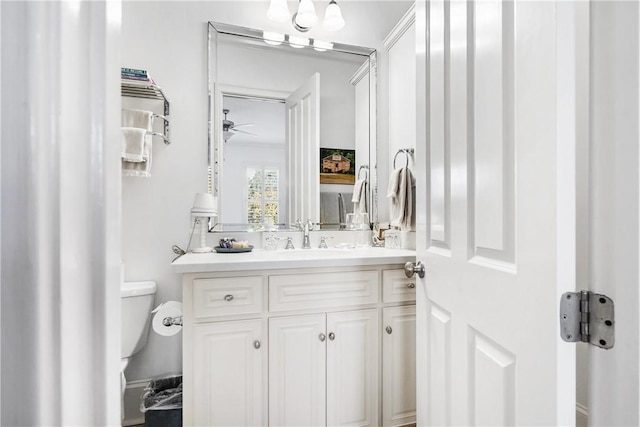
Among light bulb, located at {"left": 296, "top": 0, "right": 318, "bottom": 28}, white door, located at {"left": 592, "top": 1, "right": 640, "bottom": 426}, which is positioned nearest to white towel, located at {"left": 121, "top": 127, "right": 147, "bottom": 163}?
light bulb, located at {"left": 296, "top": 0, "right": 318, "bottom": 28}

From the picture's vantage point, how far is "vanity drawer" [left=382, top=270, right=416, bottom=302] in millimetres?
1454

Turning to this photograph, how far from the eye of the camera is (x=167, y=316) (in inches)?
57.8

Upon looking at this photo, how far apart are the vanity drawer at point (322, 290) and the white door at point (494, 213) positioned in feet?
1.21

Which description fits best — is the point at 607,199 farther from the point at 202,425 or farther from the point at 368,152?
the point at 368,152

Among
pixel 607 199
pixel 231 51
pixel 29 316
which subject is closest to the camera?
pixel 29 316

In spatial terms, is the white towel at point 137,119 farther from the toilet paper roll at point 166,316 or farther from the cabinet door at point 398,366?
the cabinet door at point 398,366

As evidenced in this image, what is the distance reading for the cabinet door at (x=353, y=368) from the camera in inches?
54.4

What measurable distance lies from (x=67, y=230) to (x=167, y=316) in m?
1.38

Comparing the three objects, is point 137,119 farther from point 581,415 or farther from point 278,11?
point 581,415

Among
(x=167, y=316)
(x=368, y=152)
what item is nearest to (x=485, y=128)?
(x=368, y=152)

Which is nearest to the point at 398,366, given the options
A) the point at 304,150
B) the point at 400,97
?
the point at 304,150

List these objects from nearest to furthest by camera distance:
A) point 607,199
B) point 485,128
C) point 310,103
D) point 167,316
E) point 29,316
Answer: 1. point 29,316
2. point 607,199
3. point 485,128
4. point 167,316
5. point 310,103

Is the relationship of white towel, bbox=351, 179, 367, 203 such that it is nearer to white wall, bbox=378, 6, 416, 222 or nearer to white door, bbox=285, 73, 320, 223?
white wall, bbox=378, 6, 416, 222

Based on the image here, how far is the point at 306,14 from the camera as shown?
183cm
